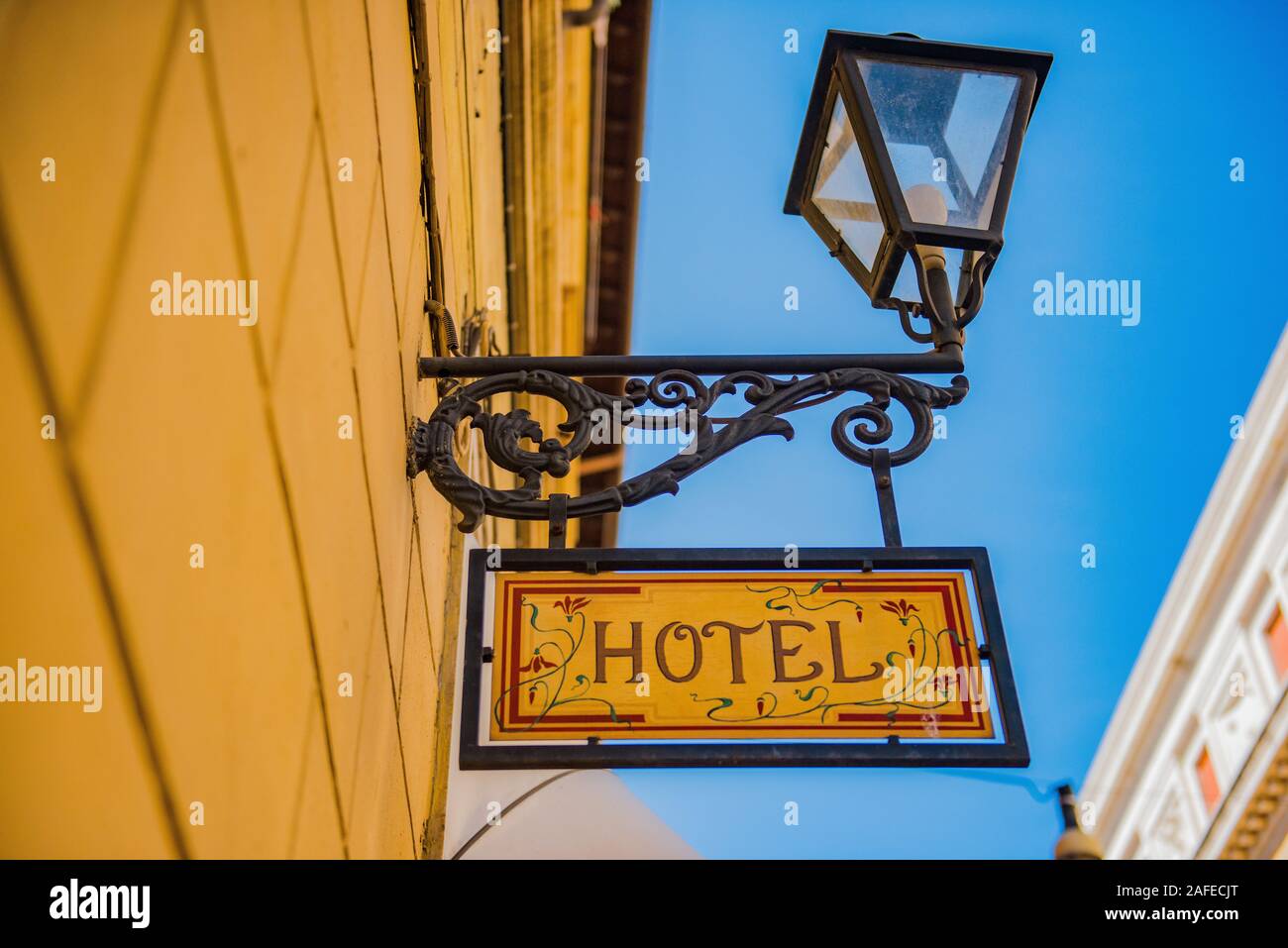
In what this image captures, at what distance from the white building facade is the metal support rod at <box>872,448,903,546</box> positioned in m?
10.6

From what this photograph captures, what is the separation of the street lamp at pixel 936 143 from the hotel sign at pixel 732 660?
714mm

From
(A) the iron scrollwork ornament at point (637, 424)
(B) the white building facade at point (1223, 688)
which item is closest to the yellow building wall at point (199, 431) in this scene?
(A) the iron scrollwork ornament at point (637, 424)

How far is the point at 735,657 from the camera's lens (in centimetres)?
254

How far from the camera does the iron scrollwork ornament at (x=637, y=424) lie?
274 cm

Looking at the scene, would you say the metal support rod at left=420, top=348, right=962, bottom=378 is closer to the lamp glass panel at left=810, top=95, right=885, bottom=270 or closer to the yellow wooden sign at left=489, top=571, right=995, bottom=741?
the lamp glass panel at left=810, top=95, right=885, bottom=270

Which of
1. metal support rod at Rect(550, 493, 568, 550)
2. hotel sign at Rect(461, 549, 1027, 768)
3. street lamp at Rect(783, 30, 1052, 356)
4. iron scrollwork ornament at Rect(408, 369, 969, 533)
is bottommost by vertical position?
hotel sign at Rect(461, 549, 1027, 768)

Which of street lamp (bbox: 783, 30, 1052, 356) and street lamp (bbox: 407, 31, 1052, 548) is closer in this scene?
street lamp (bbox: 407, 31, 1052, 548)

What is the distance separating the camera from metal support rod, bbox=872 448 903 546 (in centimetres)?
281

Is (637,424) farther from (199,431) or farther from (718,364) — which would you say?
(199,431)

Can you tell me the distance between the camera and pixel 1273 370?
14141 mm

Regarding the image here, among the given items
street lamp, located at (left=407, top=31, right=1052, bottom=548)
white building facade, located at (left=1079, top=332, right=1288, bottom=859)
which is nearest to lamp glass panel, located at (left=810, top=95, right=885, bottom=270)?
street lamp, located at (left=407, top=31, right=1052, bottom=548)

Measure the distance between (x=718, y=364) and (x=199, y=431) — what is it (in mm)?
1713

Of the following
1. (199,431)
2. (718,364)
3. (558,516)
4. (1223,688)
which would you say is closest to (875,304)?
(718,364)
